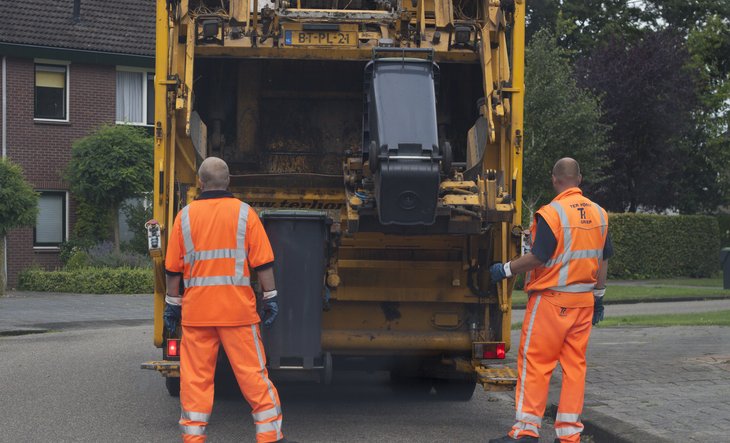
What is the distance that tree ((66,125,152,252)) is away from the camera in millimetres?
23969

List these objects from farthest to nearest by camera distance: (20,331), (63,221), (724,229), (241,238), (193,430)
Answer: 1. (724,229)
2. (63,221)
3. (20,331)
4. (241,238)
5. (193,430)

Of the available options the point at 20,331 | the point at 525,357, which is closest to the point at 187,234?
the point at 525,357

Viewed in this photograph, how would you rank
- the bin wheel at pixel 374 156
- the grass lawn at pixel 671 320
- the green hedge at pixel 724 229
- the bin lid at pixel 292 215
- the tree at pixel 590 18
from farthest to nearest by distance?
the tree at pixel 590 18
the green hedge at pixel 724 229
the grass lawn at pixel 671 320
the bin lid at pixel 292 215
the bin wheel at pixel 374 156

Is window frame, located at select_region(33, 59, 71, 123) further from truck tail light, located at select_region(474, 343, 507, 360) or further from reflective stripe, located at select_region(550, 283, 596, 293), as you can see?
reflective stripe, located at select_region(550, 283, 596, 293)

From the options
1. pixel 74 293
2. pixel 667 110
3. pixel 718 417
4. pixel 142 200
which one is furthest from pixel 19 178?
pixel 667 110

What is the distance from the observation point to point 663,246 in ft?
105

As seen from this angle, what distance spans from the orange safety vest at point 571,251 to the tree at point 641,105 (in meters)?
28.2

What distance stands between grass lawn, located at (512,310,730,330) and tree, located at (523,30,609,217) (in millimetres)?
8676

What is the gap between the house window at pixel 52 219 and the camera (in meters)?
26.0

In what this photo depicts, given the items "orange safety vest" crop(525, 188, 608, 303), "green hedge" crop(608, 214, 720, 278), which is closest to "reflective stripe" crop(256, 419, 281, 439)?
"orange safety vest" crop(525, 188, 608, 303)

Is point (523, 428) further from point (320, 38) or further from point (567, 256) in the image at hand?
point (320, 38)

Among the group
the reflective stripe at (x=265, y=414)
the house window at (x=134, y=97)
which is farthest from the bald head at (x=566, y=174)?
the house window at (x=134, y=97)

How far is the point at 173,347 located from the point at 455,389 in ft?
8.17

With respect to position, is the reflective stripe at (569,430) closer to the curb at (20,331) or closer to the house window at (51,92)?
the curb at (20,331)
